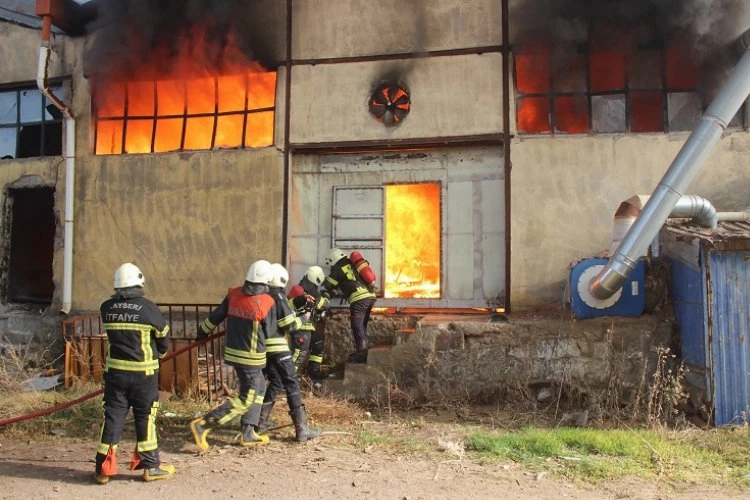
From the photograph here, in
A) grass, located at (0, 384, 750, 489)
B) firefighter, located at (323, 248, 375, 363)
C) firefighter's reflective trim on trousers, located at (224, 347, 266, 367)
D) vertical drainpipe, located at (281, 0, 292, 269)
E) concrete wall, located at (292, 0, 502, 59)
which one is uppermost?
concrete wall, located at (292, 0, 502, 59)

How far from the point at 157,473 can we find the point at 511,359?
14.7 ft

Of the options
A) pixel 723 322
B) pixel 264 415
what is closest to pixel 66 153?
pixel 264 415

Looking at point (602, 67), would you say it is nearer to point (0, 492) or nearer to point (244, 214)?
point (244, 214)

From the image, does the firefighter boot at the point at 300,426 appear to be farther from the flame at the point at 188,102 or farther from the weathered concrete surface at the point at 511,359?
the flame at the point at 188,102

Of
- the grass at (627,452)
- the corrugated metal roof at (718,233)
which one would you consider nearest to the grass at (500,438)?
the grass at (627,452)

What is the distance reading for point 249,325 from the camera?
244 inches

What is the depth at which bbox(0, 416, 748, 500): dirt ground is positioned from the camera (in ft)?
16.2

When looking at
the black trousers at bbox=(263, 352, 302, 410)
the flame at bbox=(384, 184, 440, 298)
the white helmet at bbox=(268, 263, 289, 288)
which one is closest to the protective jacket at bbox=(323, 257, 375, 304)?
the flame at bbox=(384, 184, 440, 298)

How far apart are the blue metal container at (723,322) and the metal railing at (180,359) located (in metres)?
5.46

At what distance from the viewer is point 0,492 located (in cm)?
503

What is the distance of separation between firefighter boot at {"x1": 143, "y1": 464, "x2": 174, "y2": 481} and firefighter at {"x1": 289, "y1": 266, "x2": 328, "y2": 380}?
2803mm

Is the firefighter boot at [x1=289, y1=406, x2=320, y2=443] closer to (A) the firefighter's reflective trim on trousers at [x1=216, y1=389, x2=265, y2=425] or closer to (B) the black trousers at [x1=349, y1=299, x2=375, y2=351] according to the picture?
(A) the firefighter's reflective trim on trousers at [x1=216, y1=389, x2=265, y2=425]

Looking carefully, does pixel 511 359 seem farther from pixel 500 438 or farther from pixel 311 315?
pixel 311 315

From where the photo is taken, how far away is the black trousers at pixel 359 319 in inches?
348
